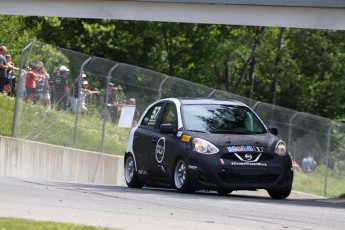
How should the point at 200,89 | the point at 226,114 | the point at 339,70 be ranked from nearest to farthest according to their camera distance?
the point at 226,114
the point at 200,89
the point at 339,70

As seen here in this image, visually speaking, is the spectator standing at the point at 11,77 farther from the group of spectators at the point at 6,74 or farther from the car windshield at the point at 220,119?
the car windshield at the point at 220,119

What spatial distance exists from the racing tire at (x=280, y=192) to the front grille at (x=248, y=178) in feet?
1.21

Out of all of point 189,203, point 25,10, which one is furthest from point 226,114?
point 25,10

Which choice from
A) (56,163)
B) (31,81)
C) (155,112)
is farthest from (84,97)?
(155,112)

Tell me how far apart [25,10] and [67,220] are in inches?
619

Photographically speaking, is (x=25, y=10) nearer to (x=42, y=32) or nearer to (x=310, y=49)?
(x=42, y=32)

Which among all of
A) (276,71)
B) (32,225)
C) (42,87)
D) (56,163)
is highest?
(276,71)

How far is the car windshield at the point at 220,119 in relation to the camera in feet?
61.0

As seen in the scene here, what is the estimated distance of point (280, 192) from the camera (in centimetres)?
1856

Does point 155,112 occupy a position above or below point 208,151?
above

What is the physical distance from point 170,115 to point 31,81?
23.4 ft

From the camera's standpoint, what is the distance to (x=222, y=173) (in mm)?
17672

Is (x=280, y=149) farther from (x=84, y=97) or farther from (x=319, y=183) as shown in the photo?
(x=319, y=183)

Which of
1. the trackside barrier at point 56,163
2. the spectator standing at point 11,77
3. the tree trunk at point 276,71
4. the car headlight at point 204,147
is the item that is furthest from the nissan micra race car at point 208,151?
the tree trunk at point 276,71
